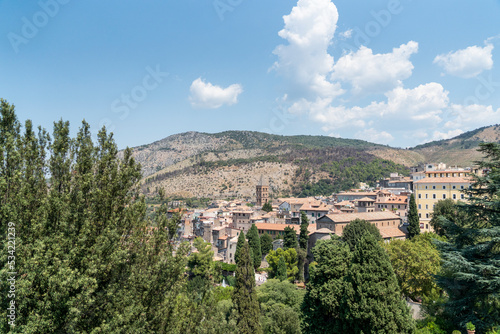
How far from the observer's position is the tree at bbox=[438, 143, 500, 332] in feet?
45.5

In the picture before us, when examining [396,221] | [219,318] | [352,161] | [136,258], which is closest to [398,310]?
[219,318]

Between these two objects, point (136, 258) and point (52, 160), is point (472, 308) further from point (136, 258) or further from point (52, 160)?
point (52, 160)

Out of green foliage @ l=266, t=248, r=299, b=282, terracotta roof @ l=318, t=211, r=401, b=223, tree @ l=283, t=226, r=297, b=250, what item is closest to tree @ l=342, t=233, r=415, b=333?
green foliage @ l=266, t=248, r=299, b=282

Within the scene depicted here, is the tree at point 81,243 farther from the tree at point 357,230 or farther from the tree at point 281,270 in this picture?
the tree at point 357,230

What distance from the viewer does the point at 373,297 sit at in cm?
1498

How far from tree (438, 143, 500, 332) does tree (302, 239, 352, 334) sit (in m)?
5.59

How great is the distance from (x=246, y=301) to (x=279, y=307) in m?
5.00

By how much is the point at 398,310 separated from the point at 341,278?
4.81 m

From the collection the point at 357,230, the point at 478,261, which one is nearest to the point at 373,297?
the point at 478,261

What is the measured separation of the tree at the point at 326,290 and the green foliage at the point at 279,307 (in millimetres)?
2281

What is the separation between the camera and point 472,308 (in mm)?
14766

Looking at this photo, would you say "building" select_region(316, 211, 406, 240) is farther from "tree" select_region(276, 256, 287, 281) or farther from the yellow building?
"tree" select_region(276, 256, 287, 281)

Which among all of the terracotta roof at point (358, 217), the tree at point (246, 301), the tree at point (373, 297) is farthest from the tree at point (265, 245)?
the tree at point (373, 297)

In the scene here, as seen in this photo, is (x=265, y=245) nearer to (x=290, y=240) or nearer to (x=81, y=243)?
(x=290, y=240)
